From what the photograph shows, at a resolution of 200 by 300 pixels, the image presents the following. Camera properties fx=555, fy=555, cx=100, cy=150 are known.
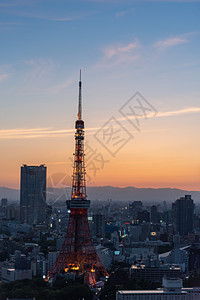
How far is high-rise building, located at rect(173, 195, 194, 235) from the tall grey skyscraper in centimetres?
1225

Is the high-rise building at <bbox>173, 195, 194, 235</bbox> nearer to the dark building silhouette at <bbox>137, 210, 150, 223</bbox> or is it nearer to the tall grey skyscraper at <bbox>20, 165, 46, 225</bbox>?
the dark building silhouette at <bbox>137, 210, 150, 223</bbox>

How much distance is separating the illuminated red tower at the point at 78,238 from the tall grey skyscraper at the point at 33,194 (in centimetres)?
3262

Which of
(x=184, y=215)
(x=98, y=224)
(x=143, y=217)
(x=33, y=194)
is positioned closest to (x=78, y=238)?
(x=98, y=224)

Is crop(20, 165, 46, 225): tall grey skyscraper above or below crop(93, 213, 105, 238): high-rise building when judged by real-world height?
above

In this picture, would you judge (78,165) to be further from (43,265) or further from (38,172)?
(38,172)

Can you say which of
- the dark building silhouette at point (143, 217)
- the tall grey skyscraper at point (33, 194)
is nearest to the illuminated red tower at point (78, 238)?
the tall grey skyscraper at point (33, 194)

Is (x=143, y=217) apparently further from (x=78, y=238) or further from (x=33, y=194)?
(x=78, y=238)

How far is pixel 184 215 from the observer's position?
163 ft

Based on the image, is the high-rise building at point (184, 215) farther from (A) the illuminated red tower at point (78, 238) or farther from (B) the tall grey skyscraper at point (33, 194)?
(A) the illuminated red tower at point (78, 238)

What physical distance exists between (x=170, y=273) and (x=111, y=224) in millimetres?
24962

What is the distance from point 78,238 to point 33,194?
37927 mm

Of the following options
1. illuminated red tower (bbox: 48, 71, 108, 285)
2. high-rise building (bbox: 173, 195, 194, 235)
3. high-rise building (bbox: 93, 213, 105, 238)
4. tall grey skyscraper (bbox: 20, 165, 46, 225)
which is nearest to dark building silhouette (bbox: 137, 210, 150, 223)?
high-rise building (bbox: 173, 195, 194, 235)

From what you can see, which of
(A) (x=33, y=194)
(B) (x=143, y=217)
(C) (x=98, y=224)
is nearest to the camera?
(C) (x=98, y=224)

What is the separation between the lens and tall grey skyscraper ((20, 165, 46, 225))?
52.4 meters
